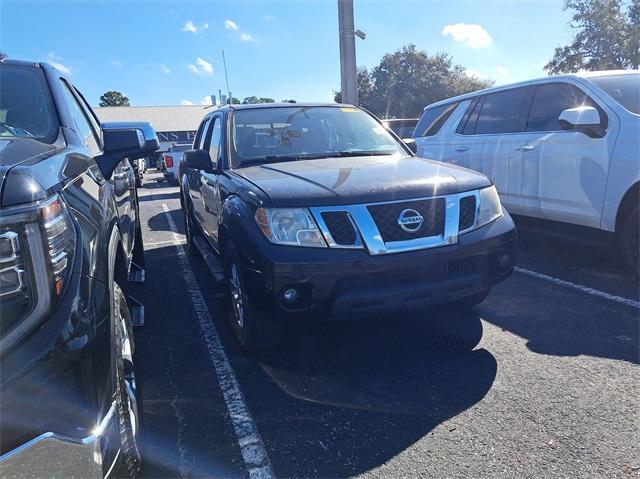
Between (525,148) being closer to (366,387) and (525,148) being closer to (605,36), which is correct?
(366,387)

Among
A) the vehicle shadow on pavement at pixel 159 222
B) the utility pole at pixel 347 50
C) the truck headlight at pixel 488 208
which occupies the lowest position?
the vehicle shadow on pavement at pixel 159 222

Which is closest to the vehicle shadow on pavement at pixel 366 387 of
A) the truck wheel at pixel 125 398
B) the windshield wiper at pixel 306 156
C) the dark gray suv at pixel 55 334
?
the truck wheel at pixel 125 398

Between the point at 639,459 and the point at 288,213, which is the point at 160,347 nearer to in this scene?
the point at 288,213

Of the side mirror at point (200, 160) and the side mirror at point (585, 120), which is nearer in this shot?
the side mirror at point (200, 160)

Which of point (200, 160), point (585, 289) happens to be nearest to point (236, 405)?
point (200, 160)

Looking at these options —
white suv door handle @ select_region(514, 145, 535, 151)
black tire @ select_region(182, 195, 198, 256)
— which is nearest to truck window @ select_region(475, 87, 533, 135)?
white suv door handle @ select_region(514, 145, 535, 151)

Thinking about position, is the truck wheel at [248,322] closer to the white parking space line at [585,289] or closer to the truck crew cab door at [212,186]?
the truck crew cab door at [212,186]

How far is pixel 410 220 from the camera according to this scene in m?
2.90

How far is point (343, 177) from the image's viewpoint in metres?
3.21

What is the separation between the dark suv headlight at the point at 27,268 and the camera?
1376mm

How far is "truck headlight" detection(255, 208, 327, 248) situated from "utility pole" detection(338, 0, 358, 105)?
11177 mm

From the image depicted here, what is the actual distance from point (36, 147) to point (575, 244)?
5.74 meters

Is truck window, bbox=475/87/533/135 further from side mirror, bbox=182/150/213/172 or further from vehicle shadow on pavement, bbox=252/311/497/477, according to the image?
side mirror, bbox=182/150/213/172

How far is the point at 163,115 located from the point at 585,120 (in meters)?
62.4
